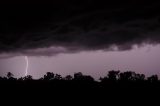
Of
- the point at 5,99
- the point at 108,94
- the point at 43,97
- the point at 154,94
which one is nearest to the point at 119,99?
the point at 108,94

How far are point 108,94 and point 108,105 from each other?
14.0ft

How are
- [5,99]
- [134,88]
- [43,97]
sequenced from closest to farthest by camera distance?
1. [5,99]
2. [43,97]
3. [134,88]

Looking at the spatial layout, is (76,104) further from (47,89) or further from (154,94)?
(154,94)

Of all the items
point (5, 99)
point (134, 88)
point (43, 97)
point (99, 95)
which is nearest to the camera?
point (5, 99)

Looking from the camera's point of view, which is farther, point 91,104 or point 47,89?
point 47,89

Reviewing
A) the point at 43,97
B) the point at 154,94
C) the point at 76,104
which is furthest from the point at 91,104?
the point at 154,94

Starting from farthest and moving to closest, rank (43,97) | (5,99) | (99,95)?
(99,95), (43,97), (5,99)

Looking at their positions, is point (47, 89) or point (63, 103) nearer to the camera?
point (63, 103)

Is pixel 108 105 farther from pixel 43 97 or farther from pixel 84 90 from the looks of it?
pixel 43 97

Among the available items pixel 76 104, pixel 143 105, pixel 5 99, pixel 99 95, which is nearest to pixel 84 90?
pixel 99 95

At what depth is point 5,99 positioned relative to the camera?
162 feet

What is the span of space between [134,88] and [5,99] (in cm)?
2628

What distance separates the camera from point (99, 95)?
56250mm

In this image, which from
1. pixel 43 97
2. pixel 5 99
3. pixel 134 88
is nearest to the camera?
pixel 5 99
